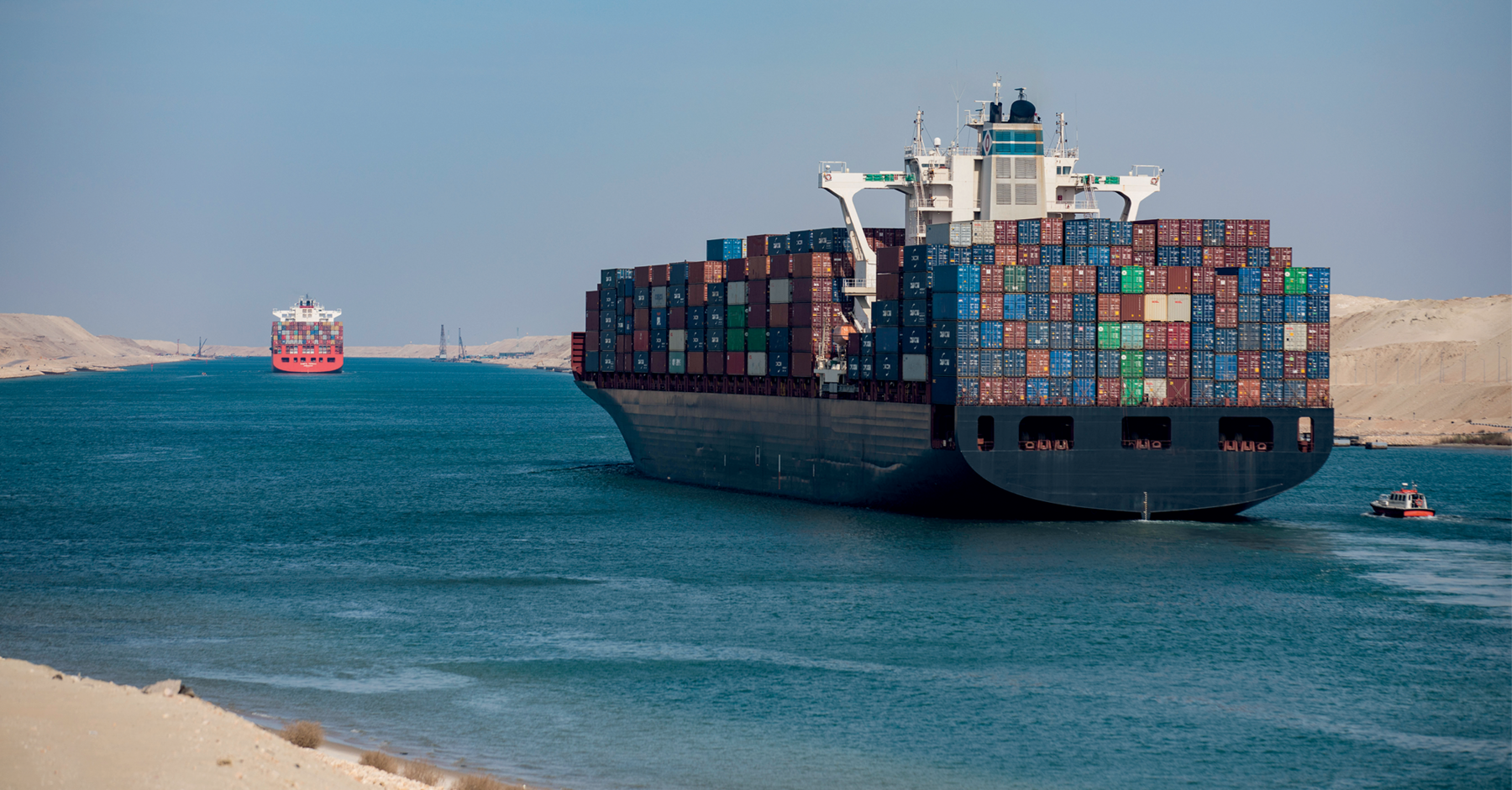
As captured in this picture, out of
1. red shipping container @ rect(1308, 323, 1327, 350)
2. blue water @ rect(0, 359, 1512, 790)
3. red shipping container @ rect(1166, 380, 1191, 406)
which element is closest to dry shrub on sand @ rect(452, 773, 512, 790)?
blue water @ rect(0, 359, 1512, 790)

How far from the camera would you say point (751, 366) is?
71938mm

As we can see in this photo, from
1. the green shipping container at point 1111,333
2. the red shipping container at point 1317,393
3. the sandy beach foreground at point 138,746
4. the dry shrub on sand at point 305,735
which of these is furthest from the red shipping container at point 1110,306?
the dry shrub on sand at point 305,735

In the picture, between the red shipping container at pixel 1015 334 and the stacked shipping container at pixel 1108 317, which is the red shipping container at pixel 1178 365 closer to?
the stacked shipping container at pixel 1108 317

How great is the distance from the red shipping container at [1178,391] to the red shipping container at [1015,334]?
19.3 feet

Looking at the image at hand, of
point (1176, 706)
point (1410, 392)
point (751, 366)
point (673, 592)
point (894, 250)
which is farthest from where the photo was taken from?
point (1410, 392)

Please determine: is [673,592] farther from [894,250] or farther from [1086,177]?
[1086,177]

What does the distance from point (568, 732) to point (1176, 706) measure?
46.2ft

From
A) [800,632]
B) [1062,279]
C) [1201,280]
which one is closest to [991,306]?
[1062,279]

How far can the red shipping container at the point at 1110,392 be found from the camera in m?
56.4

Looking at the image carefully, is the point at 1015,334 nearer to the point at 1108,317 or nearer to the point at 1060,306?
the point at 1060,306

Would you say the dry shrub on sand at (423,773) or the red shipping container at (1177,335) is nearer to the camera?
the dry shrub on sand at (423,773)

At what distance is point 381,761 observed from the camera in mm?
25812

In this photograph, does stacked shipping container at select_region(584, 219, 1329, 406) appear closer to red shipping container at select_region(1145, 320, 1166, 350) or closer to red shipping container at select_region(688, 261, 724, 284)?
red shipping container at select_region(1145, 320, 1166, 350)

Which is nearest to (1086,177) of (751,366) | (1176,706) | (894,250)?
(894,250)
